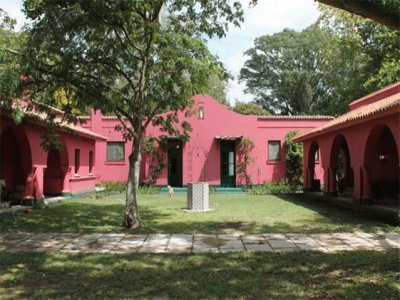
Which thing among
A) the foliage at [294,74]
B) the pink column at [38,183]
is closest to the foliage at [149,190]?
the pink column at [38,183]

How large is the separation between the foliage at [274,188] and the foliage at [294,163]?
1.56ft

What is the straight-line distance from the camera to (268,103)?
59.7m

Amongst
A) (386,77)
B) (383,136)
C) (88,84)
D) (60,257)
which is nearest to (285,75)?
(386,77)

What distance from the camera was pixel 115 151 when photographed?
2928 centimetres

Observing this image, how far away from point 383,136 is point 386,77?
1124 centimetres

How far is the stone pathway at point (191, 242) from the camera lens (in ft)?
29.0

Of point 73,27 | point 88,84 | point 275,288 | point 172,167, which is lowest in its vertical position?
point 275,288

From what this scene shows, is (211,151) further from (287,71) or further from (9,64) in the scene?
(287,71)

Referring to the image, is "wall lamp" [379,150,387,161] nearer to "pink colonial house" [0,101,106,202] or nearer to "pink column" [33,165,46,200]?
"pink colonial house" [0,101,106,202]

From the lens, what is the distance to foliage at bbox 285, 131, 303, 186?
27.8m

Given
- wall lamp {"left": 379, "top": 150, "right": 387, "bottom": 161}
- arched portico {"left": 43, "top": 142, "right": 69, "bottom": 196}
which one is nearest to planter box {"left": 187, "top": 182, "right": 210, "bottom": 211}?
arched portico {"left": 43, "top": 142, "right": 69, "bottom": 196}

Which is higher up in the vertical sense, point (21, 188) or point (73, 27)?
point (73, 27)

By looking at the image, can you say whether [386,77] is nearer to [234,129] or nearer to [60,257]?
[234,129]

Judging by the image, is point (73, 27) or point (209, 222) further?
point (209, 222)
